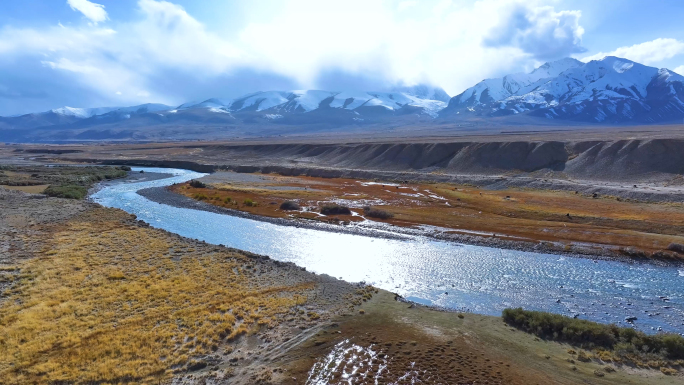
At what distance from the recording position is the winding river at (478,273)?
2423 cm

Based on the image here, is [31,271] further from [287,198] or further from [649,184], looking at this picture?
[649,184]

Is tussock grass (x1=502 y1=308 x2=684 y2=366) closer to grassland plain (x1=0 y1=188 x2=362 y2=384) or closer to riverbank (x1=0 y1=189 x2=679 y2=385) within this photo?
riverbank (x1=0 y1=189 x2=679 y2=385)

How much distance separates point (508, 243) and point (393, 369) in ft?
83.2

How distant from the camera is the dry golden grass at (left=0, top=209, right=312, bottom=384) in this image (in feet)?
54.2

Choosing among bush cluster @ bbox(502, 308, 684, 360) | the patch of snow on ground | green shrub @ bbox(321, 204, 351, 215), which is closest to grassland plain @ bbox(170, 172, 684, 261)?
green shrub @ bbox(321, 204, 351, 215)

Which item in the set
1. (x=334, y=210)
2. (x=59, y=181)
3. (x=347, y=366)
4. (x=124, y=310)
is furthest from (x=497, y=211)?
(x=59, y=181)

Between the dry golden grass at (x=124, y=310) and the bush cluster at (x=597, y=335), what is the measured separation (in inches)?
485

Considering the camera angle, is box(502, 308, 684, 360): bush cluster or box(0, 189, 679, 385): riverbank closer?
box(0, 189, 679, 385): riverbank

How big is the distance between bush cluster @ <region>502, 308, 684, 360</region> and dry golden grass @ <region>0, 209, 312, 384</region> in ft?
40.4

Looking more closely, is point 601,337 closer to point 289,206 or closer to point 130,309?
point 130,309

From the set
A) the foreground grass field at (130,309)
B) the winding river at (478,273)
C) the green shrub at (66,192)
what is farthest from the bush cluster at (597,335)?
the green shrub at (66,192)

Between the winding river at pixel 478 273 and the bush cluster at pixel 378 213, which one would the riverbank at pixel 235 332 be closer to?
the winding river at pixel 478 273

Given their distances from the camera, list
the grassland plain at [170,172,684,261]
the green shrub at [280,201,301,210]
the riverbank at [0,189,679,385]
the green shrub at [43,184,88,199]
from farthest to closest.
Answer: the green shrub at [43,184,88,199] → the green shrub at [280,201,301,210] → the grassland plain at [170,172,684,261] → the riverbank at [0,189,679,385]

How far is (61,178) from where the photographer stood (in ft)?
256
